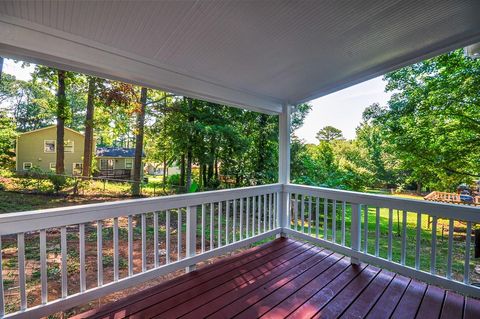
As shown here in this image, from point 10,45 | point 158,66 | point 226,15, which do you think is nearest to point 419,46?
point 226,15

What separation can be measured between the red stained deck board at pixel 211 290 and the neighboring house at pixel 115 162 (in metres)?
6.60

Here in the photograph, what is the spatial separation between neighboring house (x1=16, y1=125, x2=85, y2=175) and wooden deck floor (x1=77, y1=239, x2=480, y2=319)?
5956 millimetres

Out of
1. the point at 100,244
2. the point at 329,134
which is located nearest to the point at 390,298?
the point at 100,244

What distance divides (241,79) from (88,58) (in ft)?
5.81

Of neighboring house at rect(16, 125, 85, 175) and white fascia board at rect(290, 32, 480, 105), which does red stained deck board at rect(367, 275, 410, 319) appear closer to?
white fascia board at rect(290, 32, 480, 105)

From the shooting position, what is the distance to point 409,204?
8.64 ft

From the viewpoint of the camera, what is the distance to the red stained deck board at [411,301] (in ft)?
6.79

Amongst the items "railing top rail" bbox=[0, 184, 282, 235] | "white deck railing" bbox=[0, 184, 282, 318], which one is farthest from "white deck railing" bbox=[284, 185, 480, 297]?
"railing top rail" bbox=[0, 184, 282, 235]

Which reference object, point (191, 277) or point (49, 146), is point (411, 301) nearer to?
point (191, 277)

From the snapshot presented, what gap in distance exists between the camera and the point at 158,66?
257 cm

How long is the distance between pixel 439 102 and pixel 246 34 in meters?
4.80

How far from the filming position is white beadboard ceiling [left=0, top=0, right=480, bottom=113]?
1.79m

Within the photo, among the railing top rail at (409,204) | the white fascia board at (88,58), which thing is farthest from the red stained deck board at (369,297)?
the white fascia board at (88,58)

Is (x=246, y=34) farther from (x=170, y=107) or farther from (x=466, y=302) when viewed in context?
(x=170, y=107)
